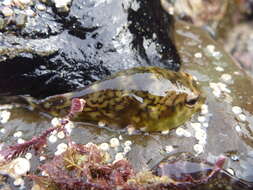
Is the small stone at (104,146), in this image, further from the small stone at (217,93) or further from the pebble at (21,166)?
the small stone at (217,93)

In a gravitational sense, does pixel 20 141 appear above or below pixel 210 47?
below

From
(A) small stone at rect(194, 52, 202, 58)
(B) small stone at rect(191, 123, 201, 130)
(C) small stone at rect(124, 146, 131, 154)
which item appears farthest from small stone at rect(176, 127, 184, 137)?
(A) small stone at rect(194, 52, 202, 58)

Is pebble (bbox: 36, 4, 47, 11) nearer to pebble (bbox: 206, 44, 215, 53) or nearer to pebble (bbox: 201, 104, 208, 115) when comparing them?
pebble (bbox: 201, 104, 208, 115)

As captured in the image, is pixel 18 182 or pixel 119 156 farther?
pixel 119 156

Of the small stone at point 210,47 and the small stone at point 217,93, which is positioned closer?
the small stone at point 217,93

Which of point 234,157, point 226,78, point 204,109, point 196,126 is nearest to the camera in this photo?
point 234,157

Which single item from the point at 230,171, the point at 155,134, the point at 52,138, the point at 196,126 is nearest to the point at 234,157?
the point at 230,171

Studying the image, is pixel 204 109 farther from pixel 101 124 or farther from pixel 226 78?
pixel 101 124

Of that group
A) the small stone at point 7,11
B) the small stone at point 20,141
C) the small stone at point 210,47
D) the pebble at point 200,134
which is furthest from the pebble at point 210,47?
the small stone at point 20,141
